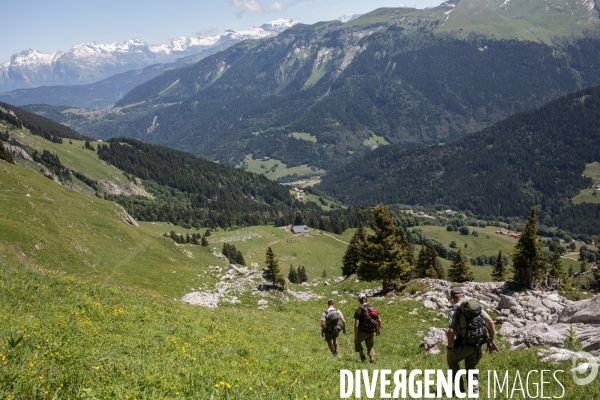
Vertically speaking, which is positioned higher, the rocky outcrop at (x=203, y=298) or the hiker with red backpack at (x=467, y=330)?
the hiker with red backpack at (x=467, y=330)

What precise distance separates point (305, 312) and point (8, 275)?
23.5m

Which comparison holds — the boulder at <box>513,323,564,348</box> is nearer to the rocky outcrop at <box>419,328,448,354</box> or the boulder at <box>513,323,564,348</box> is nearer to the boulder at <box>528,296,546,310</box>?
the rocky outcrop at <box>419,328,448,354</box>

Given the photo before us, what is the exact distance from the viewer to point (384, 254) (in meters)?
44.2

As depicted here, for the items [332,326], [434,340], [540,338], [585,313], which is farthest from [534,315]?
[332,326]

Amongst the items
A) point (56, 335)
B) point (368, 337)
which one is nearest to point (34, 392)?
point (56, 335)

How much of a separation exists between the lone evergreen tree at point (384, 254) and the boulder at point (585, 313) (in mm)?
21313

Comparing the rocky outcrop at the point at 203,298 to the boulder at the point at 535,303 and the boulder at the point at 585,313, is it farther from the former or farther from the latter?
the boulder at the point at 585,313

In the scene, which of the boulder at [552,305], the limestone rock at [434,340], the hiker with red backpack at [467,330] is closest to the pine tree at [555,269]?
the boulder at [552,305]

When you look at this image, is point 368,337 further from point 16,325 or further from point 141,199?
point 141,199

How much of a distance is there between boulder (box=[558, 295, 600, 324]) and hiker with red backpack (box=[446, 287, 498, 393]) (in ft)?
42.3

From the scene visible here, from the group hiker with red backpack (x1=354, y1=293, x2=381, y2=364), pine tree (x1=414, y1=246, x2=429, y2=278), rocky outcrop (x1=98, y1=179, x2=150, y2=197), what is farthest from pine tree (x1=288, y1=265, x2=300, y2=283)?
rocky outcrop (x1=98, y1=179, x2=150, y2=197)

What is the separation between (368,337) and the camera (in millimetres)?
16328

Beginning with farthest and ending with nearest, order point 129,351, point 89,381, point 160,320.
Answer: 1. point 160,320
2. point 129,351
3. point 89,381

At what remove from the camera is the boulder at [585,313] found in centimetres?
2011
